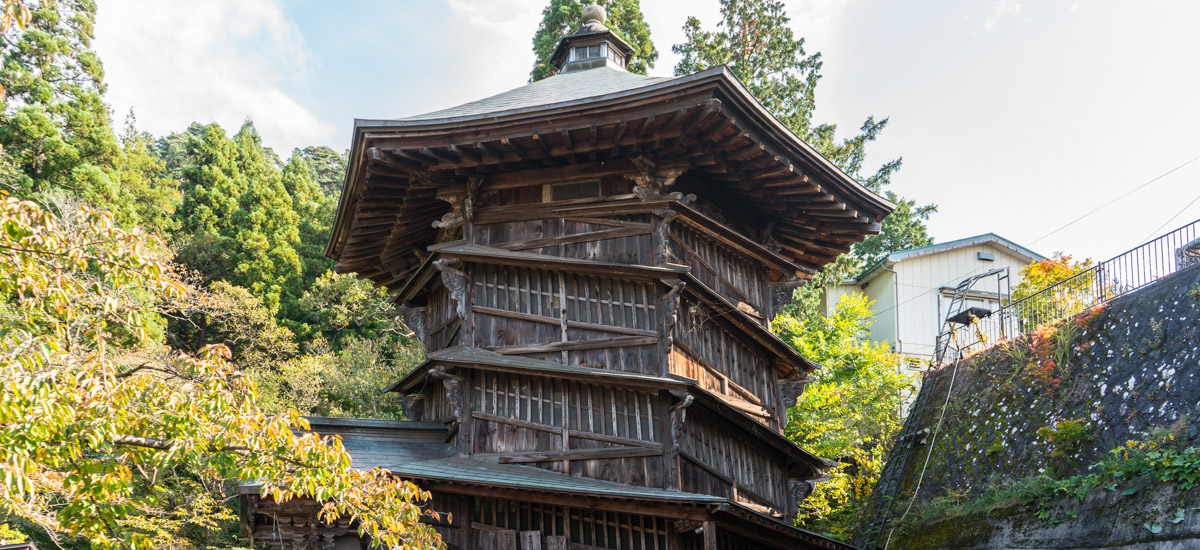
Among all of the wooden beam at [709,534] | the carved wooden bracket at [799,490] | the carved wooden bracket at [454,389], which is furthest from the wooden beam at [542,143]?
the carved wooden bracket at [799,490]

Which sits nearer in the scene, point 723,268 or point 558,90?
point 723,268

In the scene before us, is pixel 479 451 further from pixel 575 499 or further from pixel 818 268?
pixel 818 268

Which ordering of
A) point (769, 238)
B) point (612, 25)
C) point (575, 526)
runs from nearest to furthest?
point (575, 526) < point (769, 238) < point (612, 25)

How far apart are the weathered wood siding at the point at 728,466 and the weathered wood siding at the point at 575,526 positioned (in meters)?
0.82

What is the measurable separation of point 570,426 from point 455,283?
2580 millimetres

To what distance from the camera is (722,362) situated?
14.0m

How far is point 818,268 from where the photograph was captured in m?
16.8

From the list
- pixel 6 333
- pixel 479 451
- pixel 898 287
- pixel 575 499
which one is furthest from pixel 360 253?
pixel 898 287

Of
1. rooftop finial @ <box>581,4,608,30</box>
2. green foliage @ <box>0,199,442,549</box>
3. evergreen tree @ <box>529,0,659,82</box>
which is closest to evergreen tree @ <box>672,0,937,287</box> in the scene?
evergreen tree @ <box>529,0,659,82</box>

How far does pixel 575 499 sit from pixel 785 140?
539cm

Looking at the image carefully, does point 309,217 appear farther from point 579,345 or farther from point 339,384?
point 579,345

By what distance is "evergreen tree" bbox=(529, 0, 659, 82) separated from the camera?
29891mm

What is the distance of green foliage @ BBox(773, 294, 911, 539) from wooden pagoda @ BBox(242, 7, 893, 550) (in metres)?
8.00

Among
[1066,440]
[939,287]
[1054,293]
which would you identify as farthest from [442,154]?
[939,287]
